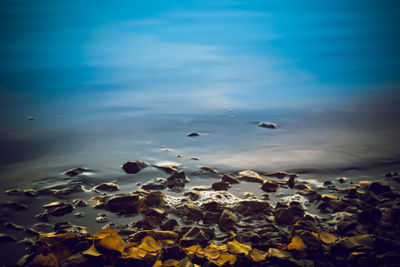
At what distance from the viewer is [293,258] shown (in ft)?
4.53

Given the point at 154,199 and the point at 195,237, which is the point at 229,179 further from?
the point at 195,237

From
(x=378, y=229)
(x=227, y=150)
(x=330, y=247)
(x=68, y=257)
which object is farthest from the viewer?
(x=227, y=150)

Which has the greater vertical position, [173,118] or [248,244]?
[173,118]

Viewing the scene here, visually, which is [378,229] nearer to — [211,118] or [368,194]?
[368,194]

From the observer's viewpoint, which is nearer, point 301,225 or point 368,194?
point 301,225

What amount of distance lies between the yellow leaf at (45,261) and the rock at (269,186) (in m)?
1.43

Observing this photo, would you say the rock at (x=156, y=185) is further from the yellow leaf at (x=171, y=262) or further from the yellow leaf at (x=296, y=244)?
the yellow leaf at (x=296, y=244)

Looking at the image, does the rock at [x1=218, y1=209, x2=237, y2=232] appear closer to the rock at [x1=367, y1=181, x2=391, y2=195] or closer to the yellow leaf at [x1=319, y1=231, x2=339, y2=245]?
the yellow leaf at [x1=319, y1=231, x2=339, y2=245]

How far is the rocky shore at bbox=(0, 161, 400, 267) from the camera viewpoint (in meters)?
1.37

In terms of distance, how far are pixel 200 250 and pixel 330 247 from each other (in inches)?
24.1

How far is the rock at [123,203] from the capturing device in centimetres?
192

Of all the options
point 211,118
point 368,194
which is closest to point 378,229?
point 368,194

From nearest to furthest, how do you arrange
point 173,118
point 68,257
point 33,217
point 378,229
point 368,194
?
point 68,257, point 378,229, point 33,217, point 368,194, point 173,118

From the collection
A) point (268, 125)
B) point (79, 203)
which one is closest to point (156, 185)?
point (79, 203)
